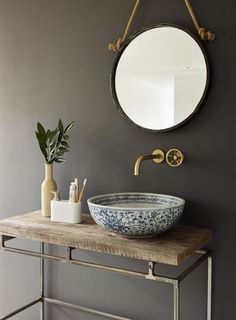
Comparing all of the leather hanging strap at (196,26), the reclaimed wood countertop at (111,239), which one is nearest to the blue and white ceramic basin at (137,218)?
the reclaimed wood countertop at (111,239)

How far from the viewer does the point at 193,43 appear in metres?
1.72

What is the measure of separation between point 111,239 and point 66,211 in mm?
328

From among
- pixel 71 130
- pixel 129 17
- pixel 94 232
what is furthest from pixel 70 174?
pixel 129 17

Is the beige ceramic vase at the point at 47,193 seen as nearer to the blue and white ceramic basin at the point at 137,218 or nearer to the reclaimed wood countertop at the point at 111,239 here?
the reclaimed wood countertop at the point at 111,239

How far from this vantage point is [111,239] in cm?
153

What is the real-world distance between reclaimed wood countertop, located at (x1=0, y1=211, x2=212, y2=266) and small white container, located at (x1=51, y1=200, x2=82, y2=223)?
1.2 inches

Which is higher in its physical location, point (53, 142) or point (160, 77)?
point (160, 77)

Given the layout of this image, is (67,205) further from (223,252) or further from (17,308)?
(17,308)

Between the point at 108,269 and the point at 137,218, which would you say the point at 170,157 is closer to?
the point at 137,218

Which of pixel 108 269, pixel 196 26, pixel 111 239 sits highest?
pixel 196 26

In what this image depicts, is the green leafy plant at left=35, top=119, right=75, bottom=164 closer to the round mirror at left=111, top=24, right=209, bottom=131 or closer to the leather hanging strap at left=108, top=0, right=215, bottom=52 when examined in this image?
the round mirror at left=111, top=24, right=209, bottom=131

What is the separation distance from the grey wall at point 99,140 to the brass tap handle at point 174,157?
27 mm

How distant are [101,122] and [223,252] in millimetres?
841

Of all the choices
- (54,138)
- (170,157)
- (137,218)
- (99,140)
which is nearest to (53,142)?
(54,138)
